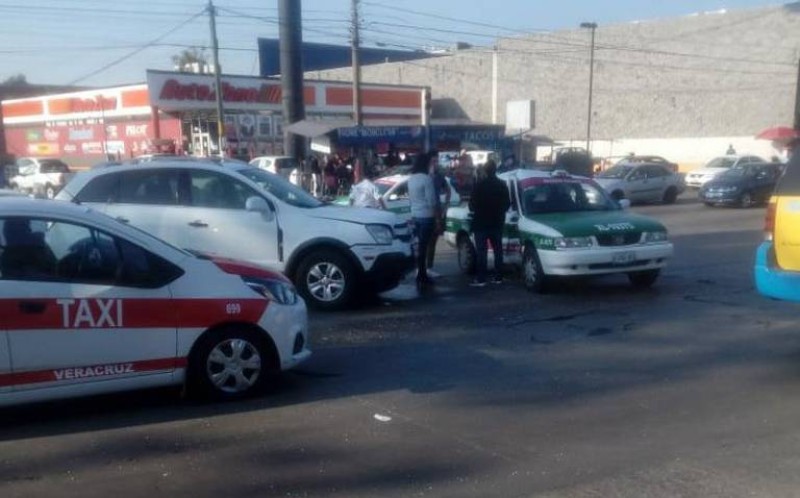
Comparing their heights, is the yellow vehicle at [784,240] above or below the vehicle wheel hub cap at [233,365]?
above

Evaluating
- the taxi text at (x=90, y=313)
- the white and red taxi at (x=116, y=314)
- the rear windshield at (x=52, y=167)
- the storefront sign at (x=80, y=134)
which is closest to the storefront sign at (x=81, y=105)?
the storefront sign at (x=80, y=134)

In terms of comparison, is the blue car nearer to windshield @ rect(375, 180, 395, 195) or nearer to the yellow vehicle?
windshield @ rect(375, 180, 395, 195)

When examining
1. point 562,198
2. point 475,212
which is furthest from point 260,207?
point 562,198

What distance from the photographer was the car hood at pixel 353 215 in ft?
36.6

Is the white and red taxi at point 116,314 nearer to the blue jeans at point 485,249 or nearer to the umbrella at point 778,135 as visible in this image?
the blue jeans at point 485,249

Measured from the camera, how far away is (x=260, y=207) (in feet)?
35.7

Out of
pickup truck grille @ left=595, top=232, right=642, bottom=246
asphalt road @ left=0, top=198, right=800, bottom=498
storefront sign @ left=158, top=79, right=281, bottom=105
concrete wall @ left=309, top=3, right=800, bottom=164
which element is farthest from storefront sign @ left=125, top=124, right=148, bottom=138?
asphalt road @ left=0, top=198, right=800, bottom=498

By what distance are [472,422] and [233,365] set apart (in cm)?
193

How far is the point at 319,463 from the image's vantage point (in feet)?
19.4

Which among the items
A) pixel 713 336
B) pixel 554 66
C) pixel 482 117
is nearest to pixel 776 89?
pixel 554 66

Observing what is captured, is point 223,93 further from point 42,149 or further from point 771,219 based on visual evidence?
point 771,219

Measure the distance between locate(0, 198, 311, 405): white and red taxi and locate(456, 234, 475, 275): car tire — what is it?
23.1ft

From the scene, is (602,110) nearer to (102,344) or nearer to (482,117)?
(482,117)

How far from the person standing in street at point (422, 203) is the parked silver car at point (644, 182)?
1865 centimetres
